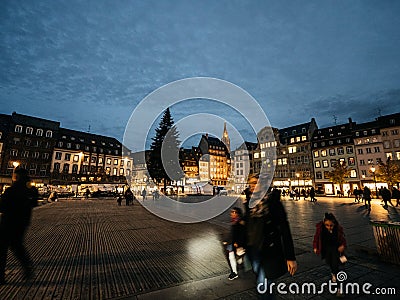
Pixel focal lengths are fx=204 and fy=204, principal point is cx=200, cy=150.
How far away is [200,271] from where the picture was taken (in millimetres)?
5062

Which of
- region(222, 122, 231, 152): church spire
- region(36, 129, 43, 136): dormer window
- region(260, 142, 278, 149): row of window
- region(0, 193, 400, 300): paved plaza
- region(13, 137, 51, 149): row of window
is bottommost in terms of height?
region(0, 193, 400, 300): paved plaza

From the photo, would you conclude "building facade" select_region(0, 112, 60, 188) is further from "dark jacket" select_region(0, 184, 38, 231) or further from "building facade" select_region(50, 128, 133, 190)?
"dark jacket" select_region(0, 184, 38, 231)

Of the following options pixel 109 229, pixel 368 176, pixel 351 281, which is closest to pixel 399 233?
pixel 351 281

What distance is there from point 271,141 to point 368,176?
2686cm

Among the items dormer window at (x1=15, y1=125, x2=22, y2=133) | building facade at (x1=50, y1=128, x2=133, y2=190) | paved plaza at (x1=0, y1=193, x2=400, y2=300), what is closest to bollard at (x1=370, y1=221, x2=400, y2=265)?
paved plaza at (x1=0, y1=193, x2=400, y2=300)

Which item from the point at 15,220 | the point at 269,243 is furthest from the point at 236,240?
the point at 15,220

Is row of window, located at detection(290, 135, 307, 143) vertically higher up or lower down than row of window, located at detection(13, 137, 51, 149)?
higher up

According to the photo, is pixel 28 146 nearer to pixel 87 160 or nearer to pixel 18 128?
pixel 18 128

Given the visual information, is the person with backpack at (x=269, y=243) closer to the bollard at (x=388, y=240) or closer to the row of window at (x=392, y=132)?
the bollard at (x=388, y=240)

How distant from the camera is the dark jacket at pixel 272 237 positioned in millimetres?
2803

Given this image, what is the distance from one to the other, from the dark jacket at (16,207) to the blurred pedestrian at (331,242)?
610 cm

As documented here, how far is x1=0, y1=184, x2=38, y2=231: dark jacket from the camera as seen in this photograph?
4227mm

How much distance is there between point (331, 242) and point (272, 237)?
212 centimetres

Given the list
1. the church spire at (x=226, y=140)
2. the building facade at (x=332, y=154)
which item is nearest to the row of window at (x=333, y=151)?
the building facade at (x=332, y=154)
